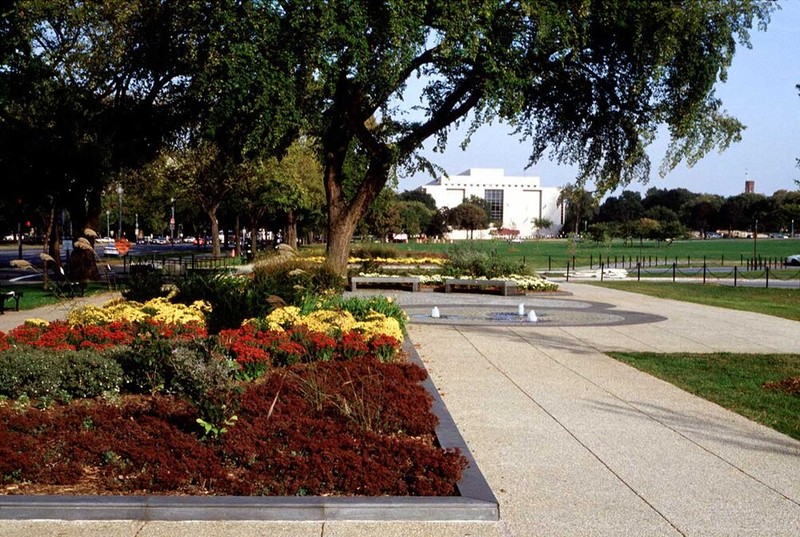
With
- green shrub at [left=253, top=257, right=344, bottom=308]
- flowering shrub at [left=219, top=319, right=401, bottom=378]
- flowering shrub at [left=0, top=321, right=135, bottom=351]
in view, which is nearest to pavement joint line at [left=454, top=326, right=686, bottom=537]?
flowering shrub at [left=219, top=319, right=401, bottom=378]

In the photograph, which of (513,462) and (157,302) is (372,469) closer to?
(513,462)

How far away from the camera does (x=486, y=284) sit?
2591 cm

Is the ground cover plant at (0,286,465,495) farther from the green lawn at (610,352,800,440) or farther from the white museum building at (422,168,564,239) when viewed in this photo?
the white museum building at (422,168,564,239)

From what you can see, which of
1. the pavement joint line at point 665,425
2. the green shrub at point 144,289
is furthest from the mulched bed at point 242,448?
the green shrub at point 144,289

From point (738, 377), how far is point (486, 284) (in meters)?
15.0

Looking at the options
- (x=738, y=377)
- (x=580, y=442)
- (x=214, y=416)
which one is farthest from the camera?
(x=738, y=377)

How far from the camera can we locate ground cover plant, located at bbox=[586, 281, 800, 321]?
22.2 m

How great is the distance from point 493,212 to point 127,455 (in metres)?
183

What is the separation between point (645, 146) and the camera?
21953 mm

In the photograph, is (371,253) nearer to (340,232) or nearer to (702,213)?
(340,232)

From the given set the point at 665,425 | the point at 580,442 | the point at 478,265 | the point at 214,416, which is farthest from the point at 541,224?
the point at 214,416

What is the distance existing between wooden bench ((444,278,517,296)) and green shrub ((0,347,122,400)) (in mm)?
17885

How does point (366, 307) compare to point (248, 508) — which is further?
point (366, 307)

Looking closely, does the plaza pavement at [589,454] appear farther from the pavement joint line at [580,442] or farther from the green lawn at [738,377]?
the green lawn at [738,377]
